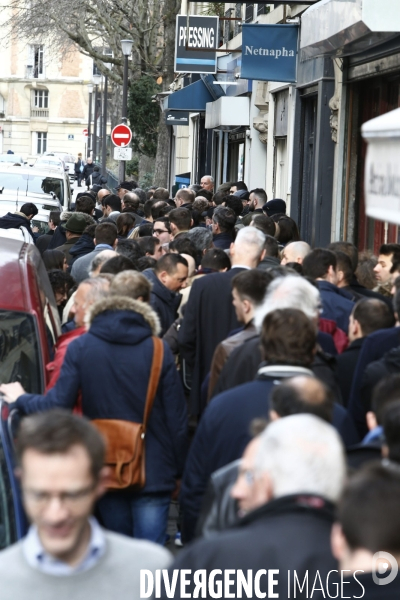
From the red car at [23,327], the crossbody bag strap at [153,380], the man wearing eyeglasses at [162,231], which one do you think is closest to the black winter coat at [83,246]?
the man wearing eyeglasses at [162,231]

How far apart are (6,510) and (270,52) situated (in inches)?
497

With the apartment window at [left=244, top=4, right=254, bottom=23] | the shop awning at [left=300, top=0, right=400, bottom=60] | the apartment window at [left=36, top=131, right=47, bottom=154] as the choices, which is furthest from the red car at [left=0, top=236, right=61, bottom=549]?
the apartment window at [left=36, top=131, right=47, bottom=154]

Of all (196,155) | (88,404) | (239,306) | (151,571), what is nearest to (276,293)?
(239,306)

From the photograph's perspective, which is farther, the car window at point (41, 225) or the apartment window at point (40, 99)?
the apartment window at point (40, 99)

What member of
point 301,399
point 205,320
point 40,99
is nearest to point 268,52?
point 205,320

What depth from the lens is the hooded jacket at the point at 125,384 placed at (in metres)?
5.18

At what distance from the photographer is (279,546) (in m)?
2.83

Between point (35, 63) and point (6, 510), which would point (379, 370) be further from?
point (35, 63)

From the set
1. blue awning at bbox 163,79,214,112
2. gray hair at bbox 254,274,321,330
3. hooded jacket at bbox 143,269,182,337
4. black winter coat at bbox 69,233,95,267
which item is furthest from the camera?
blue awning at bbox 163,79,214,112

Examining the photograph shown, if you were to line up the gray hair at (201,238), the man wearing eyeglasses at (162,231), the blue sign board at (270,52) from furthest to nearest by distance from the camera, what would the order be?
the blue sign board at (270,52)
the man wearing eyeglasses at (162,231)
the gray hair at (201,238)

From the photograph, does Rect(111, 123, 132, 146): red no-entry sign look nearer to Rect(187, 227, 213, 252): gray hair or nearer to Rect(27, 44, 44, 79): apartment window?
Rect(187, 227, 213, 252): gray hair

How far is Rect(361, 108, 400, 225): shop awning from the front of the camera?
13.3 feet

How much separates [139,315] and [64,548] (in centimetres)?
264

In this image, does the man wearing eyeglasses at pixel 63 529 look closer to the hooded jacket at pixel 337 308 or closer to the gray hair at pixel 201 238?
the hooded jacket at pixel 337 308
